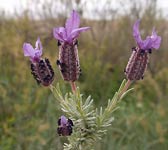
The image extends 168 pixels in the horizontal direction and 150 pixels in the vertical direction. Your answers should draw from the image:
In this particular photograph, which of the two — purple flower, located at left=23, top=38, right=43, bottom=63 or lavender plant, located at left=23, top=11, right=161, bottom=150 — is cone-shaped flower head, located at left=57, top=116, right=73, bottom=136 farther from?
purple flower, located at left=23, top=38, right=43, bottom=63

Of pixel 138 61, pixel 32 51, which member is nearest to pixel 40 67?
pixel 32 51

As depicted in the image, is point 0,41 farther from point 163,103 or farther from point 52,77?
point 52,77

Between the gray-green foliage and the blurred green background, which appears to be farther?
the blurred green background

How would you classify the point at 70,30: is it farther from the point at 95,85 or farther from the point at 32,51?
the point at 95,85

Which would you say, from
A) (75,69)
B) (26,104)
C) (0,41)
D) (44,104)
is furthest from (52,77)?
(0,41)

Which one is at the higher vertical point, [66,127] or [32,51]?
[32,51]

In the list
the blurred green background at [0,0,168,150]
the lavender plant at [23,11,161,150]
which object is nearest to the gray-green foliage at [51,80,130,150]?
the lavender plant at [23,11,161,150]

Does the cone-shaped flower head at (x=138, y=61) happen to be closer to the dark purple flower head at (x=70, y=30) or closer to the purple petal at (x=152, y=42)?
the purple petal at (x=152, y=42)

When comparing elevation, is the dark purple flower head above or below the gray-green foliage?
above
